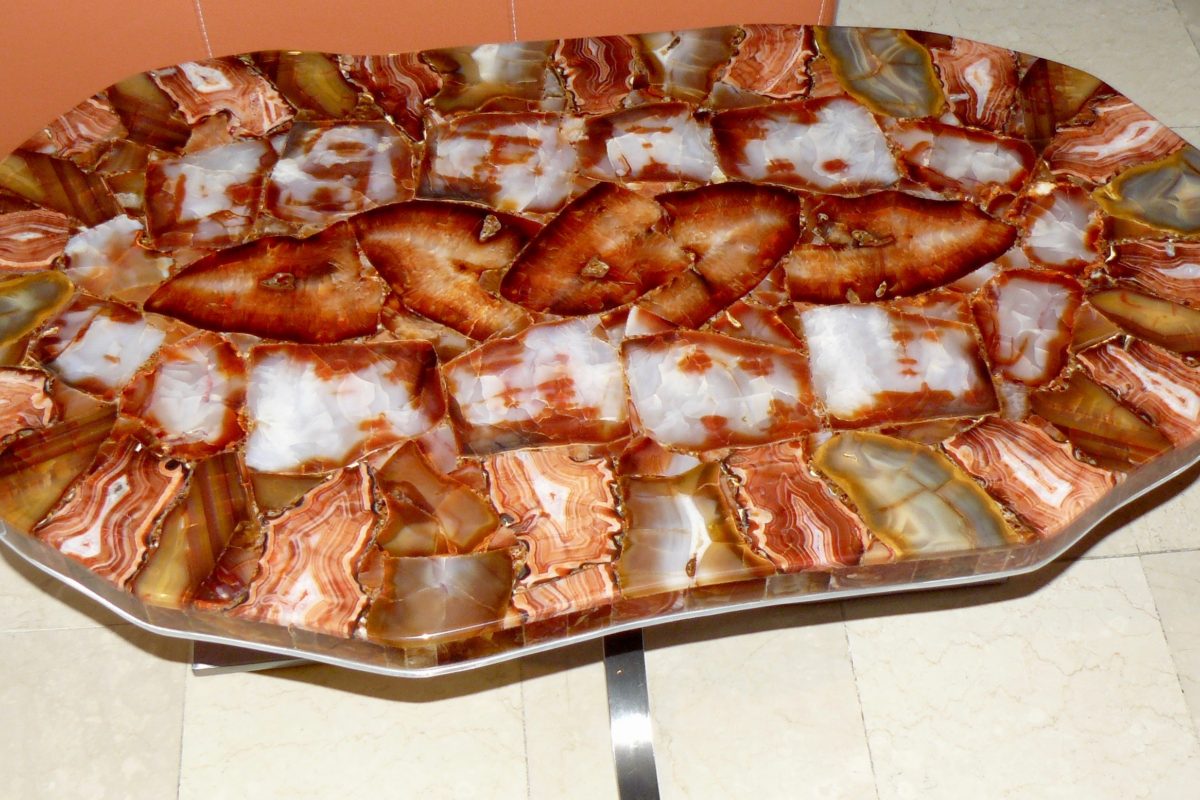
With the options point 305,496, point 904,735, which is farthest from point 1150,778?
point 305,496

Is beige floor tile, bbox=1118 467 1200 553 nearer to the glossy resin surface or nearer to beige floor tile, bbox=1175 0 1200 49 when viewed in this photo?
the glossy resin surface

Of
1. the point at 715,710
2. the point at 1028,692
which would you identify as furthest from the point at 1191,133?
the point at 715,710

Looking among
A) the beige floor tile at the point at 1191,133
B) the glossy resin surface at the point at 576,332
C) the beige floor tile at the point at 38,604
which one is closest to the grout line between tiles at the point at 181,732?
the beige floor tile at the point at 38,604

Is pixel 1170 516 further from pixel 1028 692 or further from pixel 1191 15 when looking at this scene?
pixel 1191 15

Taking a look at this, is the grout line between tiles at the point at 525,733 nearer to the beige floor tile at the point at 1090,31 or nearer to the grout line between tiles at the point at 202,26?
the grout line between tiles at the point at 202,26

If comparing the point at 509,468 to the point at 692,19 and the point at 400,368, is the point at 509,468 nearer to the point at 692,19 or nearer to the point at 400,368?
the point at 400,368

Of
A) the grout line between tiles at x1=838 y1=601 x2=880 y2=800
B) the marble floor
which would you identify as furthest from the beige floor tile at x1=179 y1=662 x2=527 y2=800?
the grout line between tiles at x1=838 y1=601 x2=880 y2=800

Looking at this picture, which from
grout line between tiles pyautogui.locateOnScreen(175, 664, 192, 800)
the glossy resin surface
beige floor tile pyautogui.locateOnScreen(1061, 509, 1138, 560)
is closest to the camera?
the glossy resin surface
